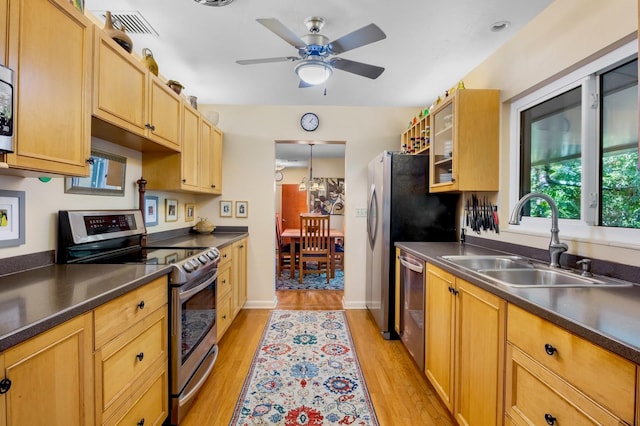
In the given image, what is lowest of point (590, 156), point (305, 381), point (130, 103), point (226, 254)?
point (305, 381)

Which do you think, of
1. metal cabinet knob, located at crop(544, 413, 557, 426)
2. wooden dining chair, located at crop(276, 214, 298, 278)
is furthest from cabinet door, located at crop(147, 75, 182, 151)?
wooden dining chair, located at crop(276, 214, 298, 278)

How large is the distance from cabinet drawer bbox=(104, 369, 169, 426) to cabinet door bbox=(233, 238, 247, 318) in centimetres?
145

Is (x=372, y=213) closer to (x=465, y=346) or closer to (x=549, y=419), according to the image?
(x=465, y=346)

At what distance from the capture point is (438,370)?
1.83m

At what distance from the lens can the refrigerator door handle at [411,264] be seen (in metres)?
2.13

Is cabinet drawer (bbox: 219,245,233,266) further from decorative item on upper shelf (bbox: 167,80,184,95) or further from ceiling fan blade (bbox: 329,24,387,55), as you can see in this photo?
ceiling fan blade (bbox: 329,24,387,55)

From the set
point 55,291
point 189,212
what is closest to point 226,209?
point 189,212

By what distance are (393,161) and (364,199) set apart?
99 cm

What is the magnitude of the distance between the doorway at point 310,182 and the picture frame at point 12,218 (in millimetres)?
4167

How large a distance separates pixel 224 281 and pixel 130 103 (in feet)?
5.11

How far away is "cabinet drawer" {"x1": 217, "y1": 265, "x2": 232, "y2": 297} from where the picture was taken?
2.53 metres

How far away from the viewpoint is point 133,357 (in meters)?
1.31

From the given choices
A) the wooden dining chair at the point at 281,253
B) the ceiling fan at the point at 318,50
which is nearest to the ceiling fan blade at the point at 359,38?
the ceiling fan at the point at 318,50

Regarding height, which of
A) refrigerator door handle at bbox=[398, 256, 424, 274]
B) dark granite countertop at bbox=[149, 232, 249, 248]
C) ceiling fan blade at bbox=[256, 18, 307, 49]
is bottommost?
refrigerator door handle at bbox=[398, 256, 424, 274]
